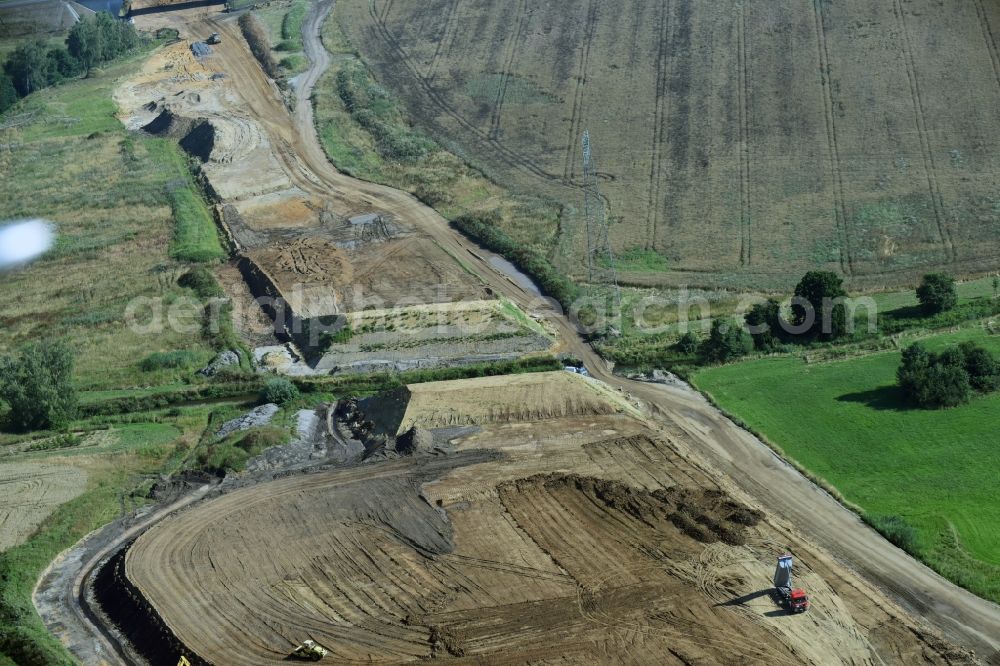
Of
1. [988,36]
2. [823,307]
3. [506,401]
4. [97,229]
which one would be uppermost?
[988,36]

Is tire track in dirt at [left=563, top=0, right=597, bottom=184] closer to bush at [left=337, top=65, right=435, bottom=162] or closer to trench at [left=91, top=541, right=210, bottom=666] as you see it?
bush at [left=337, top=65, right=435, bottom=162]

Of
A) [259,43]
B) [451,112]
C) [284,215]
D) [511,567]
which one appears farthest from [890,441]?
[259,43]

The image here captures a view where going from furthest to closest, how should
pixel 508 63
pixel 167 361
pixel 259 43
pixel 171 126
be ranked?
pixel 259 43 → pixel 508 63 → pixel 171 126 → pixel 167 361

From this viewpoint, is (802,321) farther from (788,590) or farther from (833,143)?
(788,590)

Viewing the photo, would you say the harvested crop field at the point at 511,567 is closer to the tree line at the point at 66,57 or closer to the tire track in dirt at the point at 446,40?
the tire track in dirt at the point at 446,40

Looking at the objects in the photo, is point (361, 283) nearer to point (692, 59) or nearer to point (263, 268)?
point (263, 268)

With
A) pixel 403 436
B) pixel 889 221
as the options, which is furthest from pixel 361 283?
pixel 889 221

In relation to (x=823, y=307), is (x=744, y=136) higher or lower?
higher
